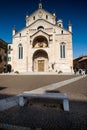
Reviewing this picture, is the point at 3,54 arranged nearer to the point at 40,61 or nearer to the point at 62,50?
the point at 40,61

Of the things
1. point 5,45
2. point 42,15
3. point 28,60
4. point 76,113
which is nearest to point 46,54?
point 28,60

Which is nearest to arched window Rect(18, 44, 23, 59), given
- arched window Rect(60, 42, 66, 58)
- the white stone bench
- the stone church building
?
the stone church building

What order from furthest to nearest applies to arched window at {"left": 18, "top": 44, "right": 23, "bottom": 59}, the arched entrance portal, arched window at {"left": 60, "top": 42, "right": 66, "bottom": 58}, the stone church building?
the arched entrance portal, arched window at {"left": 18, "top": 44, "right": 23, "bottom": 59}, arched window at {"left": 60, "top": 42, "right": 66, "bottom": 58}, the stone church building

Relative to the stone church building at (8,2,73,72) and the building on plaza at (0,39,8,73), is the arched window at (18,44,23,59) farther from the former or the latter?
the building on plaza at (0,39,8,73)

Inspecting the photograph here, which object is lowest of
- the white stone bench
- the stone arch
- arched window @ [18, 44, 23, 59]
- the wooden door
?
the white stone bench

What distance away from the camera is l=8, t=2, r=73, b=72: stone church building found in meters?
39.4

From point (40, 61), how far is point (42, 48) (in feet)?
13.7

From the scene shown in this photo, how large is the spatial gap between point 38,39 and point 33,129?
4002cm

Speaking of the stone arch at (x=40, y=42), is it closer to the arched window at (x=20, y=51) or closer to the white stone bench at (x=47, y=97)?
the arched window at (x=20, y=51)

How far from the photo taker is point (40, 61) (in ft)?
137

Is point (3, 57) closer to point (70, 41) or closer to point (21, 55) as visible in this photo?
point (21, 55)

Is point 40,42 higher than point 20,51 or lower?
higher

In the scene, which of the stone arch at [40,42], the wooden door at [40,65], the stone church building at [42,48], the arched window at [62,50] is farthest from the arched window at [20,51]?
the arched window at [62,50]

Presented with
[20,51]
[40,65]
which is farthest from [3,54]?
[40,65]
